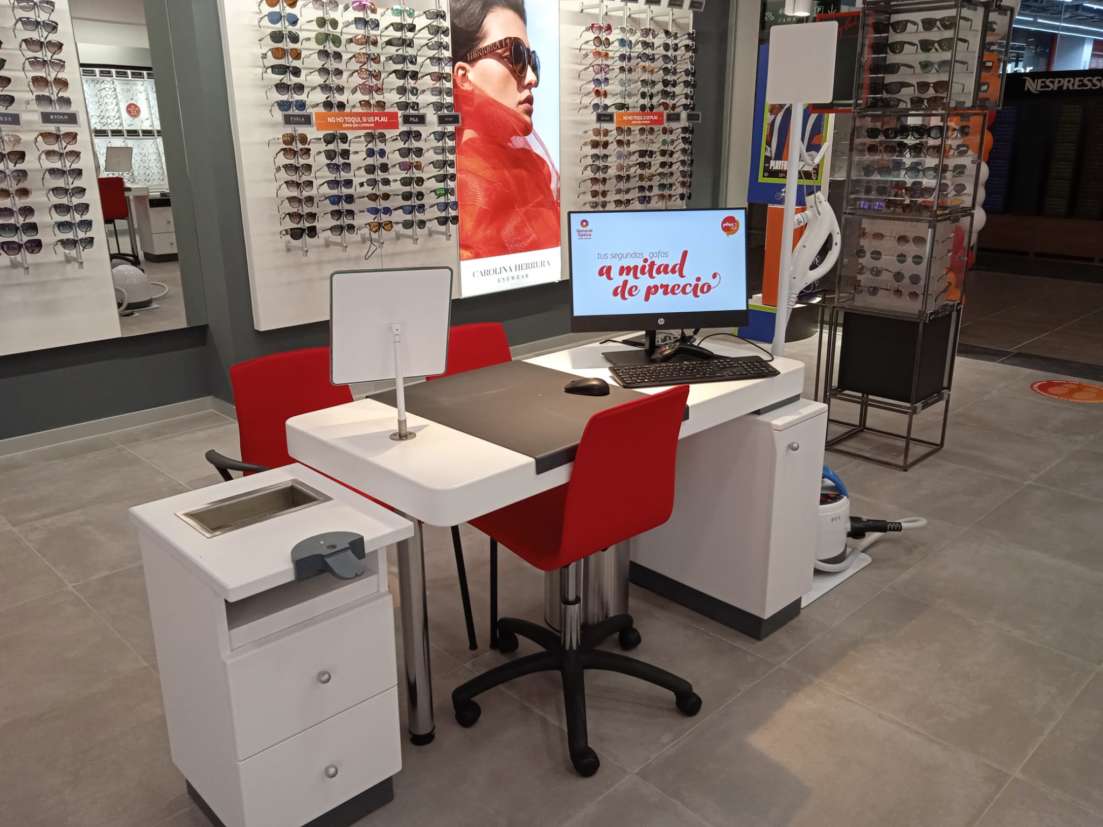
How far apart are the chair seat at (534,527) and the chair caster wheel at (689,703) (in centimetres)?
57

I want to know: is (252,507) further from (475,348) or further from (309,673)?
(475,348)

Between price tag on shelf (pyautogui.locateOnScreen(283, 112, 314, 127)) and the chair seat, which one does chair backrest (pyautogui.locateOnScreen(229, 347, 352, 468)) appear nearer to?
the chair seat

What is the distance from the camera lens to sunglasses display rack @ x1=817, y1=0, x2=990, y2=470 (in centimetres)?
384

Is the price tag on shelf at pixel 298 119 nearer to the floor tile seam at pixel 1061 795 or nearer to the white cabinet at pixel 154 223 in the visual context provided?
the white cabinet at pixel 154 223

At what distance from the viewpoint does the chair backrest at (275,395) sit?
2.68 m

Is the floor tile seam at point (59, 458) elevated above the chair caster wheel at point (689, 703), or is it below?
above

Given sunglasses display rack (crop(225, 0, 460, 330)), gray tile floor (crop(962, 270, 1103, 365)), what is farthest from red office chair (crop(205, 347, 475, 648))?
gray tile floor (crop(962, 270, 1103, 365))

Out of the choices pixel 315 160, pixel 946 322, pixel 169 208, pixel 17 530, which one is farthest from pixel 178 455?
pixel 946 322

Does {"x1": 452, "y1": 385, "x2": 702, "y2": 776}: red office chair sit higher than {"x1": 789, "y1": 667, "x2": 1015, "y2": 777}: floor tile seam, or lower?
higher

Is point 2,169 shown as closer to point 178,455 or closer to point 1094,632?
point 178,455

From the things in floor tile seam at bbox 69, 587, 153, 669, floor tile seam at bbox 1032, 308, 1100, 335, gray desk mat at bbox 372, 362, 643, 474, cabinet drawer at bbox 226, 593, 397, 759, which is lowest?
floor tile seam at bbox 69, 587, 153, 669

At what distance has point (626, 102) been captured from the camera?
625cm

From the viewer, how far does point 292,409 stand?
2787 millimetres

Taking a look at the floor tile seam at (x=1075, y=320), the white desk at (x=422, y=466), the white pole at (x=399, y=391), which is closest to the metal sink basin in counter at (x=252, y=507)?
the white desk at (x=422, y=466)
